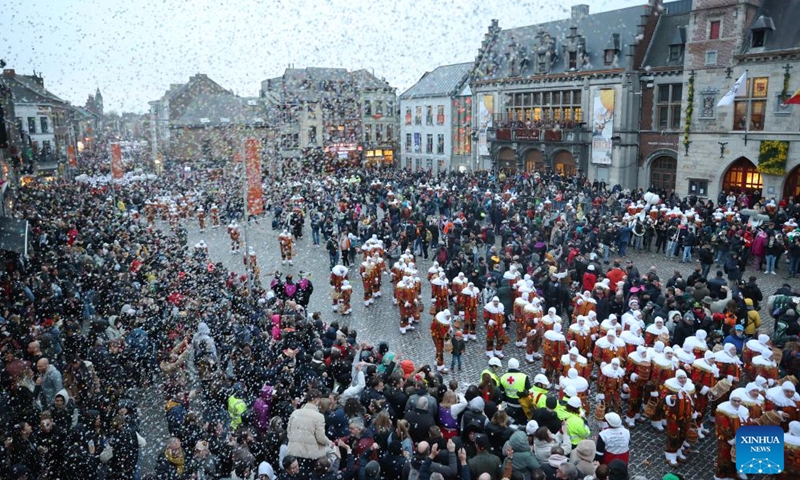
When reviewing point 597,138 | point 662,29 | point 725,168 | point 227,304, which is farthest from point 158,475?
point 662,29

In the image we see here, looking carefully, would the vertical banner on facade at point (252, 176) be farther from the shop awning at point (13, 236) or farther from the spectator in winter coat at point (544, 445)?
the spectator in winter coat at point (544, 445)

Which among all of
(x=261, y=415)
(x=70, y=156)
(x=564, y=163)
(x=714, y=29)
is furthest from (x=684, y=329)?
(x=70, y=156)

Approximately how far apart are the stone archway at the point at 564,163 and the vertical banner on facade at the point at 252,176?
24661 mm

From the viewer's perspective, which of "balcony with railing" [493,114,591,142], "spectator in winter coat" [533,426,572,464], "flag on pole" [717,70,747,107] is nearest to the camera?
"spectator in winter coat" [533,426,572,464]

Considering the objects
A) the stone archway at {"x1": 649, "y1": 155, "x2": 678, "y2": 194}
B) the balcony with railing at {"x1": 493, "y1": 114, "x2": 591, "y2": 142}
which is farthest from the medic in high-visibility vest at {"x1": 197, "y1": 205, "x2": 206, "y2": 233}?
the stone archway at {"x1": 649, "y1": 155, "x2": 678, "y2": 194}

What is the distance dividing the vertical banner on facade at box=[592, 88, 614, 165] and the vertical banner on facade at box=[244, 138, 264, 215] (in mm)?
24065

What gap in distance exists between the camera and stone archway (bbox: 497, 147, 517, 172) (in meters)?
41.8

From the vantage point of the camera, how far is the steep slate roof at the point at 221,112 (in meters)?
63.8

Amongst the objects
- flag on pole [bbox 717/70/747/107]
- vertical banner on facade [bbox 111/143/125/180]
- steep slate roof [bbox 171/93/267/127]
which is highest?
steep slate roof [bbox 171/93/267/127]

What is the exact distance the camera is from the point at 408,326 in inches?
604

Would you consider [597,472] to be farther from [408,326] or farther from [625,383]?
[408,326]

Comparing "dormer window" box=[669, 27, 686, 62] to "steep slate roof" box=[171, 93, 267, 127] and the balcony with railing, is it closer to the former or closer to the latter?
the balcony with railing

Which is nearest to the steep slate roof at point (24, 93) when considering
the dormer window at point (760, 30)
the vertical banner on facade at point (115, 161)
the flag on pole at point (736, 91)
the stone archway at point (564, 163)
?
the vertical banner on facade at point (115, 161)

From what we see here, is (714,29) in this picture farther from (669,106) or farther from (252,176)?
(252,176)
